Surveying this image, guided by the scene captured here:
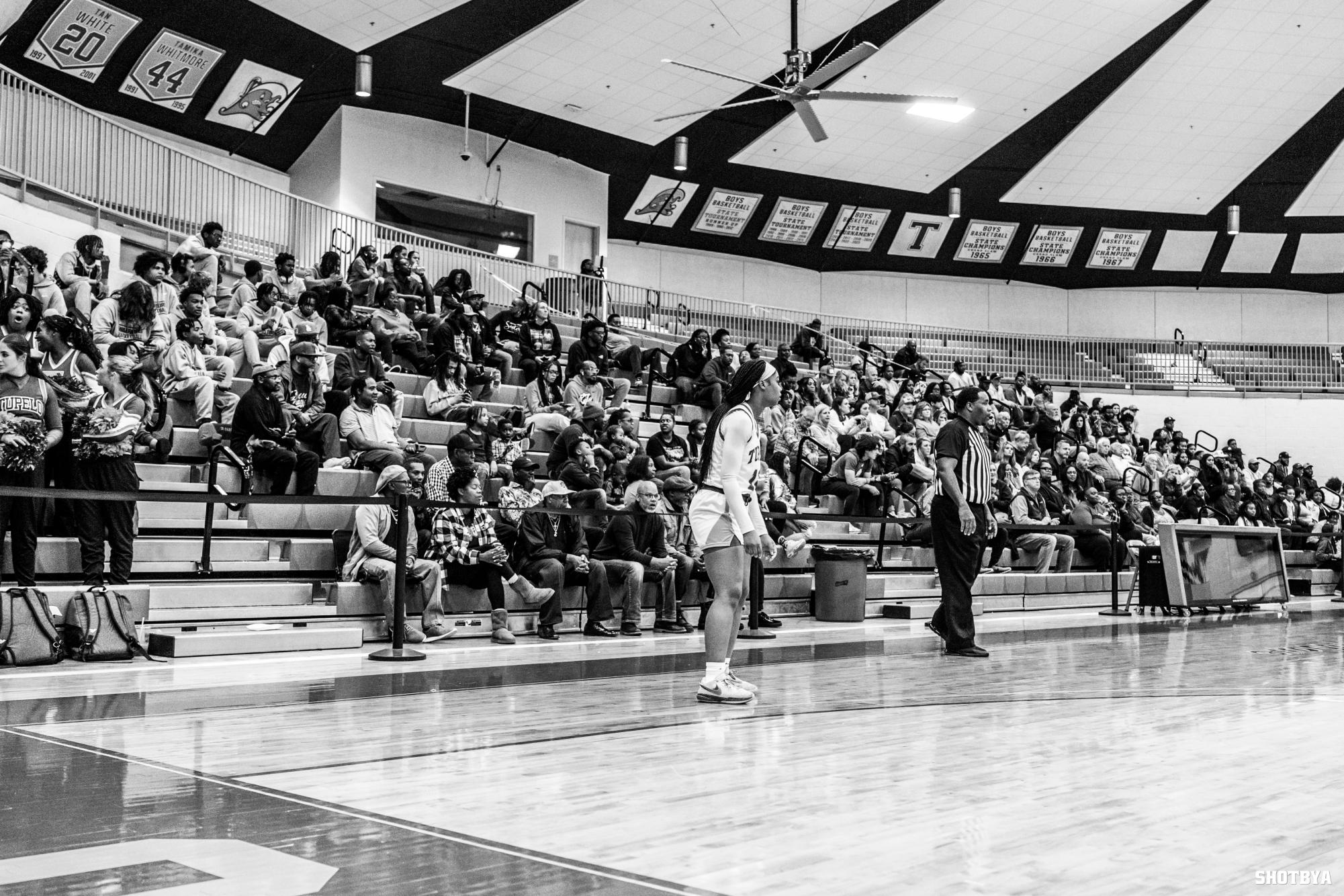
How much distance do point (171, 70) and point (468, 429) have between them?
37.0ft

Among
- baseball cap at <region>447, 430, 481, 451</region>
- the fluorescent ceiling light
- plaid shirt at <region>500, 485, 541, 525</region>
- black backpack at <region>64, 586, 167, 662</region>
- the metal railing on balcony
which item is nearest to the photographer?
black backpack at <region>64, 586, 167, 662</region>

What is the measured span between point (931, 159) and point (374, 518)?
20.1 meters

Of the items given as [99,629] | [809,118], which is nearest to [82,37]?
[809,118]

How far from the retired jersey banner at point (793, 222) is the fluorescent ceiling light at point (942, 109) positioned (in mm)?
9533

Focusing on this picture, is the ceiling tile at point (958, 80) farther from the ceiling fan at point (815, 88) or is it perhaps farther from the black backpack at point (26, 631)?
the black backpack at point (26, 631)

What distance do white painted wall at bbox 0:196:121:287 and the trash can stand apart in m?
7.61

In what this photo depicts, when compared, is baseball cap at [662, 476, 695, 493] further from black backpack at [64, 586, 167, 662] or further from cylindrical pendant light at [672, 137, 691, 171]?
cylindrical pendant light at [672, 137, 691, 171]

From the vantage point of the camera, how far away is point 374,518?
8.65 metres

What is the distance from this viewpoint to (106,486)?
752cm

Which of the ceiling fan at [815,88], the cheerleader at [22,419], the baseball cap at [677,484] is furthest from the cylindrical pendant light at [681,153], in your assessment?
the cheerleader at [22,419]

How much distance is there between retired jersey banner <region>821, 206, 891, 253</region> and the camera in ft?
93.5

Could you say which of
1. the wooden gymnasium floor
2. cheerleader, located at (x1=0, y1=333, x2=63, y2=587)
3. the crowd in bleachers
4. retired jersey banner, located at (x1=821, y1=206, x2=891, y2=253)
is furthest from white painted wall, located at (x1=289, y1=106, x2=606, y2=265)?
the wooden gymnasium floor

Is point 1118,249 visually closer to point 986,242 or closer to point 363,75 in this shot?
point 986,242

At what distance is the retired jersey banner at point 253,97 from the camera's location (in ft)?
63.4
